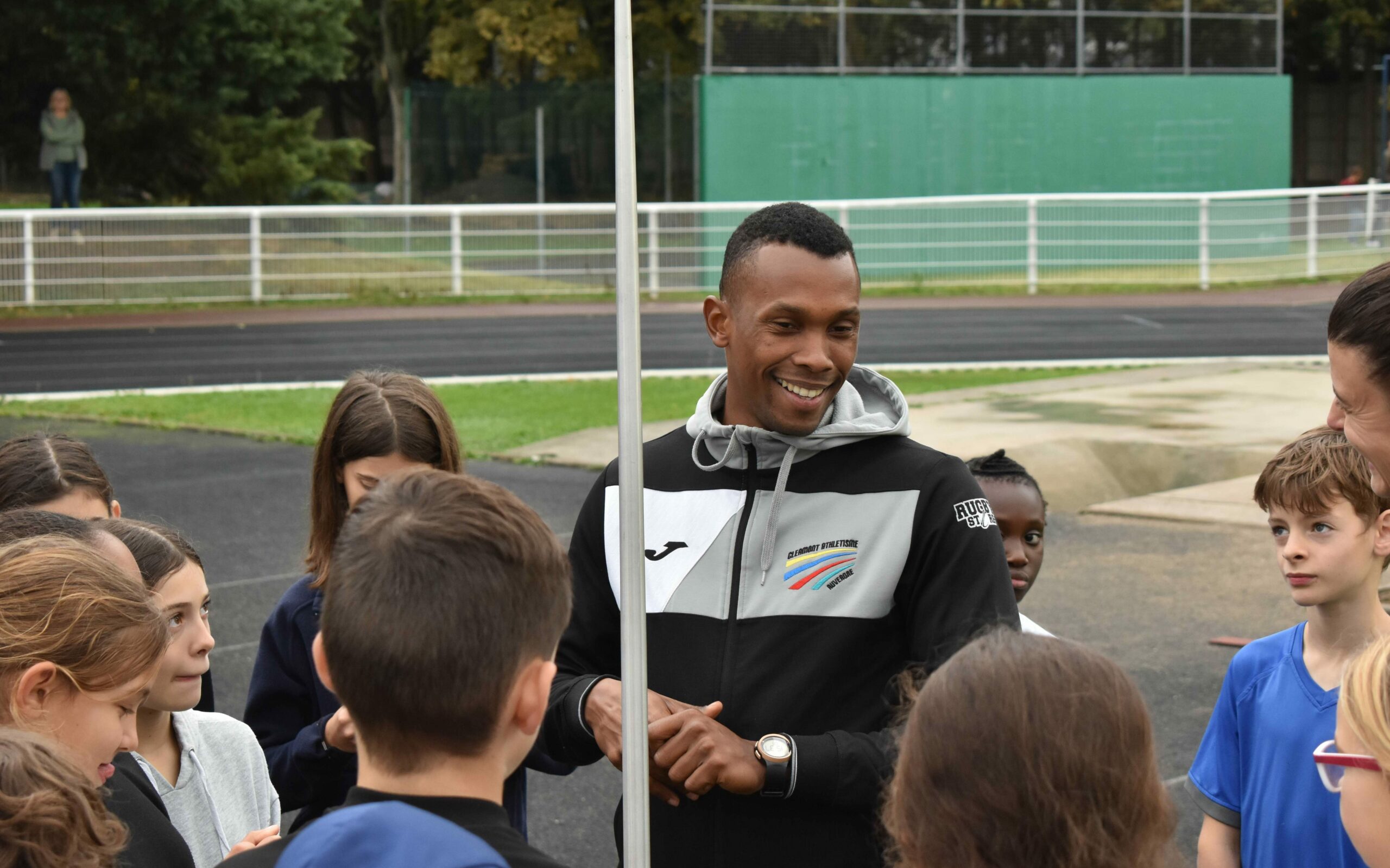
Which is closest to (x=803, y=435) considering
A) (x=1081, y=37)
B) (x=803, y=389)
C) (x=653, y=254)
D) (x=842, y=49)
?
(x=803, y=389)

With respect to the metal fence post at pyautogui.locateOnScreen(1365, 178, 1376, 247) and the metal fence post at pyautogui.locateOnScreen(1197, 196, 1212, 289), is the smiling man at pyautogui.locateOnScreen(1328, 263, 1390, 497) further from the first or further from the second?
the metal fence post at pyautogui.locateOnScreen(1365, 178, 1376, 247)

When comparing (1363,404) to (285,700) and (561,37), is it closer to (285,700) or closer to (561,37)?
(285,700)

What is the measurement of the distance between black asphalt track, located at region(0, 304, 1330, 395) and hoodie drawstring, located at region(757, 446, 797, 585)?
478 inches

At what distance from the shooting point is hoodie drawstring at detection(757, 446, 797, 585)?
2.60m

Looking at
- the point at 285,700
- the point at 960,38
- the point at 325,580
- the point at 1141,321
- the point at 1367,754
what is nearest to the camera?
the point at 1367,754

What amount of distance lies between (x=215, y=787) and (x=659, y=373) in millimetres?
12856

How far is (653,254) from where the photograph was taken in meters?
22.9

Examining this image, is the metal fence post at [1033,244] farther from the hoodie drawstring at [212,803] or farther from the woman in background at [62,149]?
the hoodie drawstring at [212,803]

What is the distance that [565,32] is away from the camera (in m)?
33.0

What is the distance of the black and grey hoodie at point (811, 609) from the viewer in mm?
2492

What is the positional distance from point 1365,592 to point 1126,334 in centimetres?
1623

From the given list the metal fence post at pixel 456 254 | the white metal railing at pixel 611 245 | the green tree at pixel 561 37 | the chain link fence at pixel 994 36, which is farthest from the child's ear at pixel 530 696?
the green tree at pixel 561 37

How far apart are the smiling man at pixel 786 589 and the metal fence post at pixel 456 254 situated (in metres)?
20.1

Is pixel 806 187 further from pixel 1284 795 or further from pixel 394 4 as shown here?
pixel 1284 795
